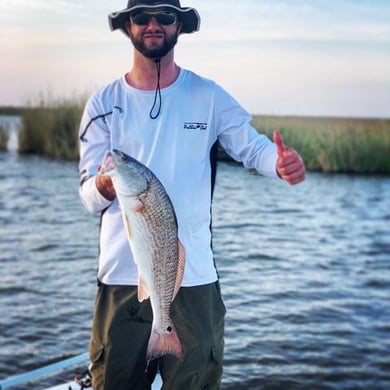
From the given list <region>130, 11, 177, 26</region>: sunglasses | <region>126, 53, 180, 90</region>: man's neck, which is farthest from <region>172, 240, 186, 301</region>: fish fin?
<region>130, 11, 177, 26</region>: sunglasses

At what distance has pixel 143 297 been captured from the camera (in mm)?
2986

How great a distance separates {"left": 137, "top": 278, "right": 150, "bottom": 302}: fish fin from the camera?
2.94m

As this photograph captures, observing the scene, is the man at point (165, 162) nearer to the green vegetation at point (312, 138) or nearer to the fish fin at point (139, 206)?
the fish fin at point (139, 206)

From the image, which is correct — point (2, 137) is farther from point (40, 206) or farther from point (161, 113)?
point (161, 113)

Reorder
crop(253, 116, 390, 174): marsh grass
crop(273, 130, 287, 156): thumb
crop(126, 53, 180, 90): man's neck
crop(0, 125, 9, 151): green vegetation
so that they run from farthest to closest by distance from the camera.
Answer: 1. crop(0, 125, 9, 151): green vegetation
2. crop(253, 116, 390, 174): marsh grass
3. crop(126, 53, 180, 90): man's neck
4. crop(273, 130, 287, 156): thumb

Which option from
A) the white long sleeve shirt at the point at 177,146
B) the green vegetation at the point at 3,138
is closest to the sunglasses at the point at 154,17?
the white long sleeve shirt at the point at 177,146

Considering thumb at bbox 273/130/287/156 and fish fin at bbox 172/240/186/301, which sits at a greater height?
thumb at bbox 273/130/287/156

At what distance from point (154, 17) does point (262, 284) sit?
24.4 feet

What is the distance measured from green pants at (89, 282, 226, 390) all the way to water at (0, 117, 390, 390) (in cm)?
356

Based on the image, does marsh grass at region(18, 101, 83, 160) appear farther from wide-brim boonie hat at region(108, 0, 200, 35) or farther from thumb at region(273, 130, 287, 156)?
thumb at region(273, 130, 287, 156)

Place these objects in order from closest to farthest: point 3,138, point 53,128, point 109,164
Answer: point 109,164 → point 53,128 → point 3,138

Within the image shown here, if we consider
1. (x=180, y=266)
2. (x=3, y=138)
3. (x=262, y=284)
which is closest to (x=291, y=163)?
(x=180, y=266)

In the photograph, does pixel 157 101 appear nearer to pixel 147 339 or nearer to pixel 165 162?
pixel 165 162

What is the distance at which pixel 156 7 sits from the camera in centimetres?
318
